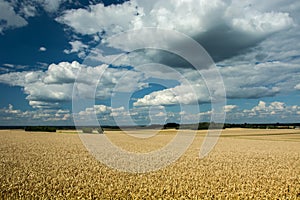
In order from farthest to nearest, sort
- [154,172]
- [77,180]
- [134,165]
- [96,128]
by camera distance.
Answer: [96,128] < [134,165] < [154,172] < [77,180]

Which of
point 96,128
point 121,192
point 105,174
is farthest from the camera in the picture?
point 96,128

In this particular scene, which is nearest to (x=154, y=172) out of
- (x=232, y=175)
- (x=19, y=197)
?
(x=232, y=175)

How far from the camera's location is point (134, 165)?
64.8 feet

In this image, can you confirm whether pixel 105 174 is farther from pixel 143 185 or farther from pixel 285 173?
pixel 285 173

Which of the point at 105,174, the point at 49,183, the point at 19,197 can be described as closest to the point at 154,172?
the point at 105,174

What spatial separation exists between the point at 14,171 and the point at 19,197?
19.2 feet

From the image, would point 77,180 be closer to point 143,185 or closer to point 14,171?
point 143,185

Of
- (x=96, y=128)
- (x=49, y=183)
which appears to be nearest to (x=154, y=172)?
(x=49, y=183)

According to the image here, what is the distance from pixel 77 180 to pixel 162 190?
14.5 feet

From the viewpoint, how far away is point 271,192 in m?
12.7

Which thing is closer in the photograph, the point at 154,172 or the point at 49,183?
the point at 49,183

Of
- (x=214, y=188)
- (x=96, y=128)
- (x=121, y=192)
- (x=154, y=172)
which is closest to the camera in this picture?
(x=121, y=192)

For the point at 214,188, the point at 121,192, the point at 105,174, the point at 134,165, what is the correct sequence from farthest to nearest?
the point at 134,165, the point at 105,174, the point at 214,188, the point at 121,192

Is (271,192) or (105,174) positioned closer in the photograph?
(271,192)
